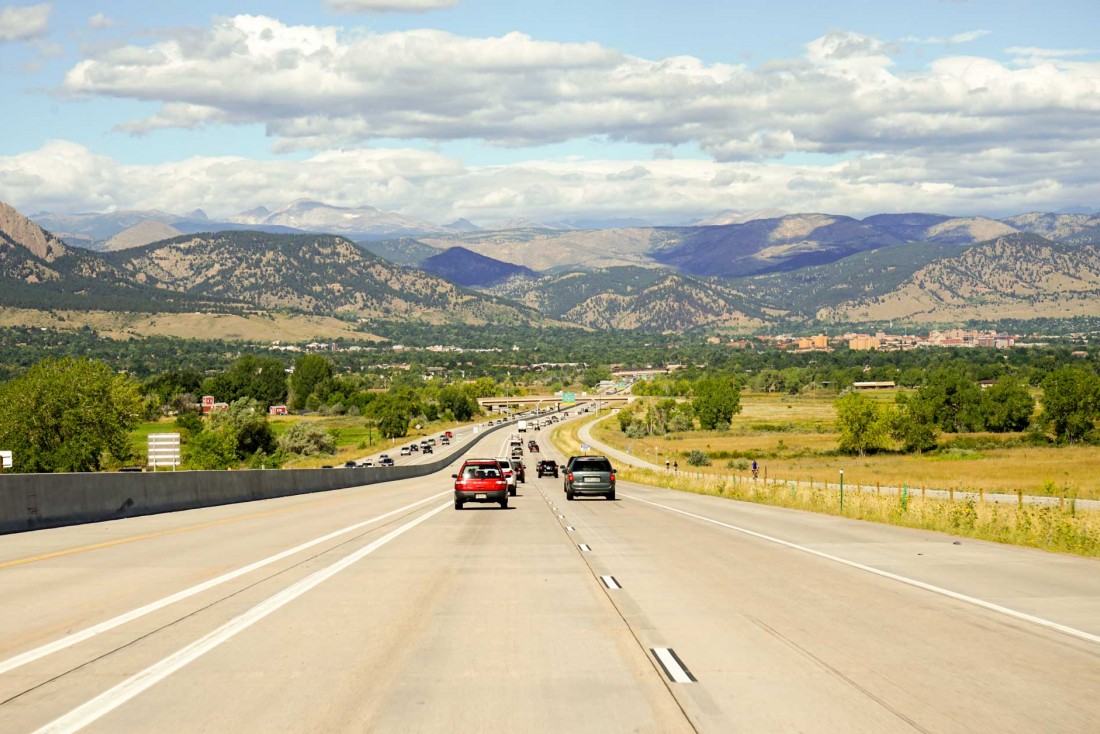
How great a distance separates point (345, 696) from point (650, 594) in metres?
6.52

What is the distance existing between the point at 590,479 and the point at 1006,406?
357ft

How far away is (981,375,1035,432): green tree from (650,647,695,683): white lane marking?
137303 mm

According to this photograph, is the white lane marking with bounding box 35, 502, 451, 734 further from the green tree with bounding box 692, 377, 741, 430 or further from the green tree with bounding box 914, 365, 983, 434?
the green tree with bounding box 692, 377, 741, 430

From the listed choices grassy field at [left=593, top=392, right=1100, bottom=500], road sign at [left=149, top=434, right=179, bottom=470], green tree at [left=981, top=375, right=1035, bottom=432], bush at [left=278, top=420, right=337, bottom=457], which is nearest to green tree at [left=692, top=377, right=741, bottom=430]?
grassy field at [left=593, top=392, right=1100, bottom=500]

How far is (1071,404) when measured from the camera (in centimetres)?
12425

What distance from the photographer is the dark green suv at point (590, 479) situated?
4169cm

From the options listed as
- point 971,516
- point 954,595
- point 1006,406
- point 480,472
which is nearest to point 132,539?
point 954,595

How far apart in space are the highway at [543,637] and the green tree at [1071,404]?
367 feet

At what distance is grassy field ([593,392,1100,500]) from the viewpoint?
72750 millimetres

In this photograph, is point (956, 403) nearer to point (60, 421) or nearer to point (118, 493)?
point (60, 421)

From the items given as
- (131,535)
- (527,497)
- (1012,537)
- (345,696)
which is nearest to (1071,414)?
(527,497)

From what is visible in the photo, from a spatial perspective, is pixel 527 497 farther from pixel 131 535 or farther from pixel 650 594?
pixel 650 594

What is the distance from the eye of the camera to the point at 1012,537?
75.2 feet

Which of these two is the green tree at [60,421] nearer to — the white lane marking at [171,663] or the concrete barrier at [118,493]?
the concrete barrier at [118,493]
